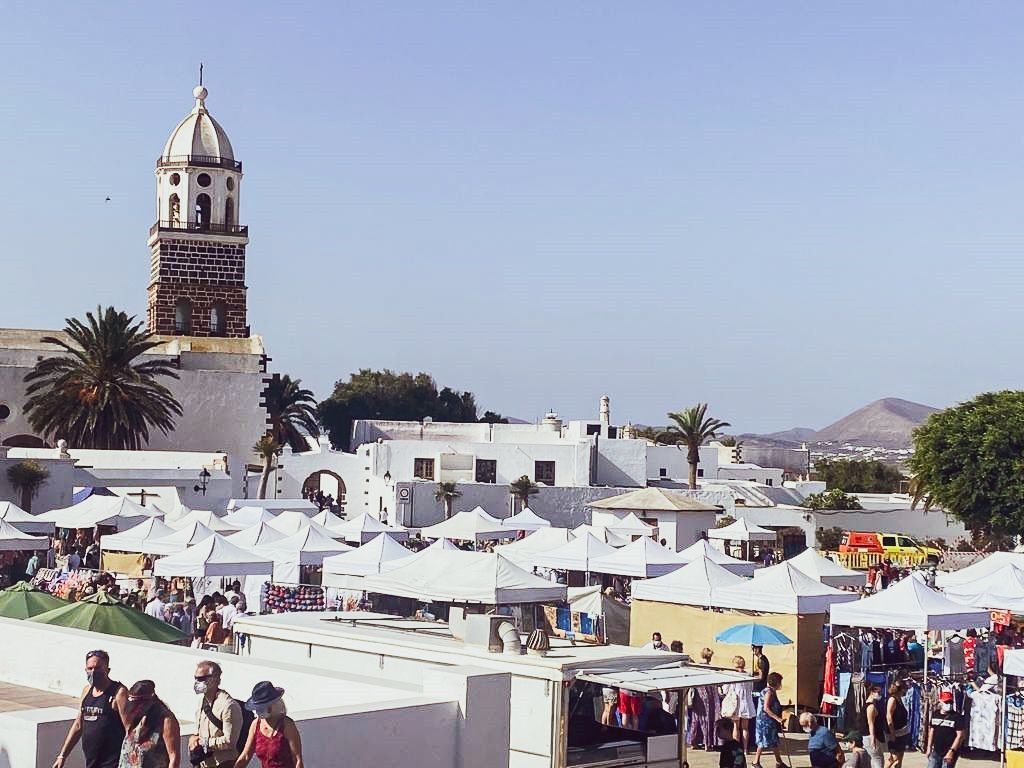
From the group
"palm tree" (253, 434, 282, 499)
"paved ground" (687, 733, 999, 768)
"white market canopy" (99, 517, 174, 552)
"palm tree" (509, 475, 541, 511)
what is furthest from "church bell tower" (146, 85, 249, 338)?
"paved ground" (687, 733, 999, 768)

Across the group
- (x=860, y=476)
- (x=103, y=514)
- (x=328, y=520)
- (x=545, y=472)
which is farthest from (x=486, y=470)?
(x=860, y=476)

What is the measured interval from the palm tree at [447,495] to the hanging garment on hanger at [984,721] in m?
36.5

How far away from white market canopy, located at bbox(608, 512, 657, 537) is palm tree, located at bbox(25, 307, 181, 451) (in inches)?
725

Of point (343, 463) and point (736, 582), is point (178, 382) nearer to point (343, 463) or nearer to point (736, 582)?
point (343, 463)

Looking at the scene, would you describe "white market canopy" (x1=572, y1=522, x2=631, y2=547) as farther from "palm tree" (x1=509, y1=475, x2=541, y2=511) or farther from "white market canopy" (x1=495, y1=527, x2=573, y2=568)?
"palm tree" (x1=509, y1=475, x2=541, y2=511)

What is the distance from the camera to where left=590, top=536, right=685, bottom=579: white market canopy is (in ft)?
77.5

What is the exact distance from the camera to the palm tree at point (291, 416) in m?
59.7

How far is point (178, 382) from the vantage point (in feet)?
173

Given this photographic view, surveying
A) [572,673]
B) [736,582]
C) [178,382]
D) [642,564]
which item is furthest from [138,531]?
[178,382]

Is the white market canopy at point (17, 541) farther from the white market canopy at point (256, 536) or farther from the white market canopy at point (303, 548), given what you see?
the white market canopy at point (303, 548)

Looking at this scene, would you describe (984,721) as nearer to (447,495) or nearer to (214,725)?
(214,725)

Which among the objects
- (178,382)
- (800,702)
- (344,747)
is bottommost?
(800,702)

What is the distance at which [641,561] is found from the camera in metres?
23.7

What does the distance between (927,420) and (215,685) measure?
42284 millimetres
